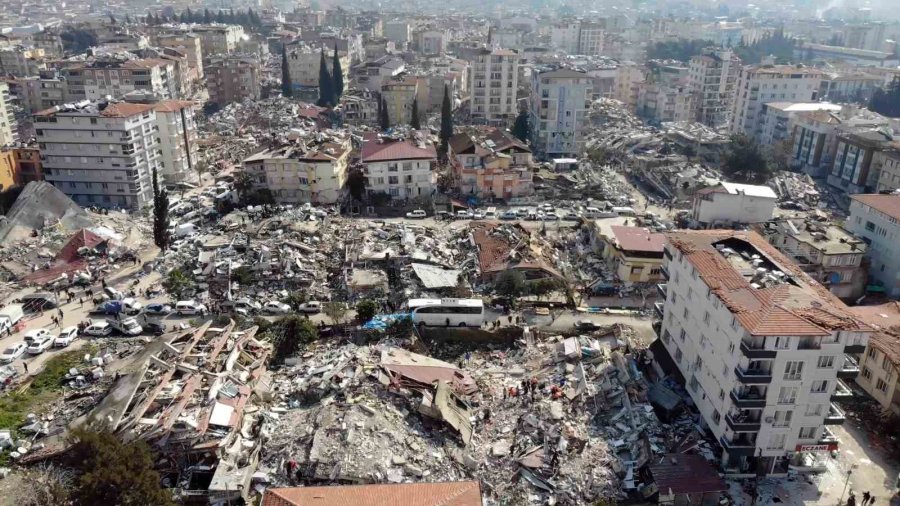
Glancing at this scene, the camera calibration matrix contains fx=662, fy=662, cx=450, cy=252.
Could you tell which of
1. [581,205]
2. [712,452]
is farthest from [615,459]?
[581,205]

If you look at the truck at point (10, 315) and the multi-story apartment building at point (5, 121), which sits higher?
the multi-story apartment building at point (5, 121)

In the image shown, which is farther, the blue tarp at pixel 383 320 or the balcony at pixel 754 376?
the blue tarp at pixel 383 320

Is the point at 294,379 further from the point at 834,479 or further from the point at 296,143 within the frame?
the point at 296,143

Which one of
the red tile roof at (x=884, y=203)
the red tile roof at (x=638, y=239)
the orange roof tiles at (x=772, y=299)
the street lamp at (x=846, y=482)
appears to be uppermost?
the orange roof tiles at (x=772, y=299)

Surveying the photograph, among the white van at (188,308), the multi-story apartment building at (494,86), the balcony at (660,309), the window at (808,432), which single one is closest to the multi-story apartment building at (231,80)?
the multi-story apartment building at (494,86)

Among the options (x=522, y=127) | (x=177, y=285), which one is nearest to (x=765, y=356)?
(x=177, y=285)

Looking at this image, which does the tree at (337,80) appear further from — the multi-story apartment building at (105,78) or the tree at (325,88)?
the multi-story apartment building at (105,78)
